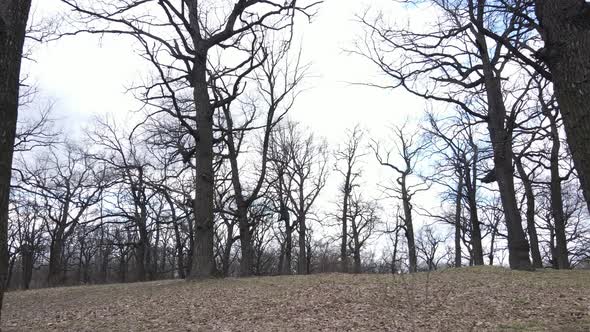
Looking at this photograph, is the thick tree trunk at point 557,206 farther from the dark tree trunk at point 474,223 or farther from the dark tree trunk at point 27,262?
the dark tree trunk at point 27,262

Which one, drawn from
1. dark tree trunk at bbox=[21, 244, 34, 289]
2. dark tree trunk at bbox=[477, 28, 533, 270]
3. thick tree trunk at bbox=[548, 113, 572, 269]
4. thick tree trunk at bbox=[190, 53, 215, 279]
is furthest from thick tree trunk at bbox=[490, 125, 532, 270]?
dark tree trunk at bbox=[21, 244, 34, 289]

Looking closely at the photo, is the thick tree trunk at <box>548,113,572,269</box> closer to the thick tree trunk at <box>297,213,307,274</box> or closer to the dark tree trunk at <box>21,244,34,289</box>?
the thick tree trunk at <box>297,213,307,274</box>

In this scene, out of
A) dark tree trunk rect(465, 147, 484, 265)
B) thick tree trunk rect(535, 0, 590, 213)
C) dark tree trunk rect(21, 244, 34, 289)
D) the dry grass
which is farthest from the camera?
dark tree trunk rect(21, 244, 34, 289)

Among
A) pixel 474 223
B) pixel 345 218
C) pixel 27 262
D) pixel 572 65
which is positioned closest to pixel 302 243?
pixel 345 218

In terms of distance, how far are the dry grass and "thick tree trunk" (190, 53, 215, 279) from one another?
5.42 feet

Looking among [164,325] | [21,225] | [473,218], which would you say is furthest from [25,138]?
[21,225]

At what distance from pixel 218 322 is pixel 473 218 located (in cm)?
2246

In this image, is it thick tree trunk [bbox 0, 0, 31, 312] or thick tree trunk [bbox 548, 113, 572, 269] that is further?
thick tree trunk [bbox 548, 113, 572, 269]

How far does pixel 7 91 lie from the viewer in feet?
15.7

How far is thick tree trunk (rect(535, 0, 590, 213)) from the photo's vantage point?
3.79m

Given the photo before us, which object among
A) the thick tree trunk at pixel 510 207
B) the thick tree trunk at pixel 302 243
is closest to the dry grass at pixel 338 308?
the thick tree trunk at pixel 510 207

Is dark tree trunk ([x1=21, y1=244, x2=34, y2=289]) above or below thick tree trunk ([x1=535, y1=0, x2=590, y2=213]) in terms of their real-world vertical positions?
below

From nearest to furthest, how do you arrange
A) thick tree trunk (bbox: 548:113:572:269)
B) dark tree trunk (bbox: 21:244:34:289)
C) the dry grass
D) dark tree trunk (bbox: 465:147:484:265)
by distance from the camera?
the dry grass → thick tree trunk (bbox: 548:113:572:269) → dark tree trunk (bbox: 465:147:484:265) → dark tree trunk (bbox: 21:244:34:289)

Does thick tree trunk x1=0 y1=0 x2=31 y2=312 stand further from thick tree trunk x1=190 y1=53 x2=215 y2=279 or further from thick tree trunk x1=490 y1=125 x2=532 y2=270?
thick tree trunk x1=490 y1=125 x2=532 y2=270
